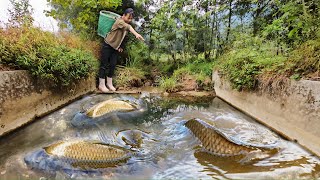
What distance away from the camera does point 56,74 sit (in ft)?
17.1

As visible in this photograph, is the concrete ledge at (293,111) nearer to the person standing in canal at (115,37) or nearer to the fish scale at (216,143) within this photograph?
the fish scale at (216,143)

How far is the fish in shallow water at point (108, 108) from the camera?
15.6 ft

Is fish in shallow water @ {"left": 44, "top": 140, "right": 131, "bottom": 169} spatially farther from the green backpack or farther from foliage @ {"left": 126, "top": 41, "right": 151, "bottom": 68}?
foliage @ {"left": 126, "top": 41, "right": 151, "bottom": 68}

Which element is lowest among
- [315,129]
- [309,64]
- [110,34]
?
[315,129]

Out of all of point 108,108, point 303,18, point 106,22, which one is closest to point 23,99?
point 108,108

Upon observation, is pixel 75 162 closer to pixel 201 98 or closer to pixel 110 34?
pixel 110 34

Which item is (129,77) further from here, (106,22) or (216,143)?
Result: (216,143)

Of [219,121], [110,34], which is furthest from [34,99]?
[219,121]

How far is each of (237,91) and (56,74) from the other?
3816 mm

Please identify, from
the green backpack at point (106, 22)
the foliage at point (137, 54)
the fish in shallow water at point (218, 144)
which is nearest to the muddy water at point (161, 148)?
the fish in shallow water at point (218, 144)

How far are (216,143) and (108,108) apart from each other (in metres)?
2.45

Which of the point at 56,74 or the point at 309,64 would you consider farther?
the point at 56,74

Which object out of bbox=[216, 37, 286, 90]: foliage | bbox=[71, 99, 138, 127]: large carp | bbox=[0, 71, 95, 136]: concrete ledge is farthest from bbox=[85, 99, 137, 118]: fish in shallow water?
bbox=[216, 37, 286, 90]: foliage

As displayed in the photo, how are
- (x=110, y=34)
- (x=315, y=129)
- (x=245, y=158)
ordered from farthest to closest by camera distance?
(x=110, y=34)
(x=315, y=129)
(x=245, y=158)
